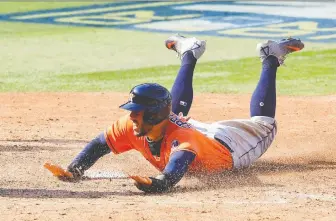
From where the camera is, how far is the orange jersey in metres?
6.66

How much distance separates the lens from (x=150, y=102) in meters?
6.47

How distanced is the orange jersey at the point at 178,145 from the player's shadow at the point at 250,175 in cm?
10

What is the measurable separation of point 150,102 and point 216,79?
6014mm

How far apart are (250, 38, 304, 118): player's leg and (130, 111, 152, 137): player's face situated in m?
1.59

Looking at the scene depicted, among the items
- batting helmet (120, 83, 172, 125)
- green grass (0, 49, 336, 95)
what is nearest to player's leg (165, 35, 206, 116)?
batting helmet (120, 83, 172, 125)

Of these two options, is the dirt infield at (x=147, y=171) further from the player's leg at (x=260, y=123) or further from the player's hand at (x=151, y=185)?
the player's leg at (x=260, y=123)

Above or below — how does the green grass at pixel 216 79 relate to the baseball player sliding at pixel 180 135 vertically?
below

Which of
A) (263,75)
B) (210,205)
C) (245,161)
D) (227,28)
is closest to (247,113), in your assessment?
(263,75)

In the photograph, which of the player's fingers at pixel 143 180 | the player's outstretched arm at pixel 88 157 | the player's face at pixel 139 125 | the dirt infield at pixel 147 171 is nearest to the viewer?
the dirt infield at pixel 147 171

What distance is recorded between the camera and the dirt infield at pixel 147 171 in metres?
5.79

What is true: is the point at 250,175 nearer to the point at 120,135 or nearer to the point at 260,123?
the point at 260,123

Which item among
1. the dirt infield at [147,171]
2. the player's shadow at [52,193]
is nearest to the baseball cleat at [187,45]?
the dirt infield at [147,171]

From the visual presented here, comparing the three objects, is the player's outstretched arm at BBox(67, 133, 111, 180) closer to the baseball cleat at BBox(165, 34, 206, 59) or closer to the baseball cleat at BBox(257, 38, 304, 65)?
the baseball cleat at BBox(165, 34, 206, 59)

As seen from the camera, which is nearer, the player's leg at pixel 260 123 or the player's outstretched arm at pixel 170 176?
the player's outstretched arm at pixel 170 176
